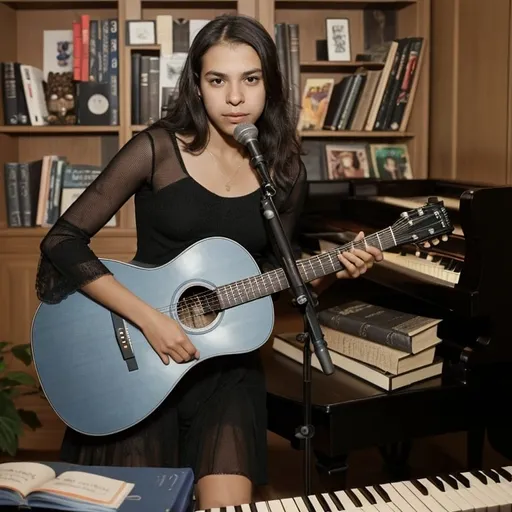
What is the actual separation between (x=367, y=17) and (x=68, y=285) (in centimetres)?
238

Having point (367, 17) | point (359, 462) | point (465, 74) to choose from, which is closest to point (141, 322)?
point (359, 462)

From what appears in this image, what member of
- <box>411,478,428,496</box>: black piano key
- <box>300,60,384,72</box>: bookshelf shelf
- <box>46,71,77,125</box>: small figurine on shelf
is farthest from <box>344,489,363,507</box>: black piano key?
<box>46,71,77,125</box>: small figurine on shelf

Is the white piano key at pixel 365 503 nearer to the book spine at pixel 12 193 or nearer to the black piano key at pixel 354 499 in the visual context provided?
the black piano key at pixel 354 499

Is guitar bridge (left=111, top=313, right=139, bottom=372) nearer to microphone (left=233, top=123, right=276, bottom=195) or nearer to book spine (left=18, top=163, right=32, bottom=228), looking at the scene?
microphone (left=233, top=123, right=276, bottom=195)

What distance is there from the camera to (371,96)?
3512 mm

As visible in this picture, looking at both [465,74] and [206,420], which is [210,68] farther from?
[465,74]

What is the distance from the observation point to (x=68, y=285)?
1892 millimetres

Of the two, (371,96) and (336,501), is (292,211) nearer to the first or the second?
(336,501)

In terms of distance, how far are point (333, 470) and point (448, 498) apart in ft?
2.20

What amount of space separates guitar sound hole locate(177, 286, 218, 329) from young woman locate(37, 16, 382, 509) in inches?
2.5

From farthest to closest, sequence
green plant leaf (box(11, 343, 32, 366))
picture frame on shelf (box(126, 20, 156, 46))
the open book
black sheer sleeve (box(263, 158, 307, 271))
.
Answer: picture frame on shelf (box(126, 20, 156, 46))
green plant leaf (box(11, 343, 32, 366))
black sheer sleeve (box(263, 158, 307, 271))
the open book

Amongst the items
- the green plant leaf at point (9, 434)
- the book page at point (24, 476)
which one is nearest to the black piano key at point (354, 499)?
the book page at point (24, 476)

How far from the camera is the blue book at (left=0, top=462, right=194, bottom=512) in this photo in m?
1.08

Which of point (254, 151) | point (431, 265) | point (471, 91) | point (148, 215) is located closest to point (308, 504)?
point (254, 151)
